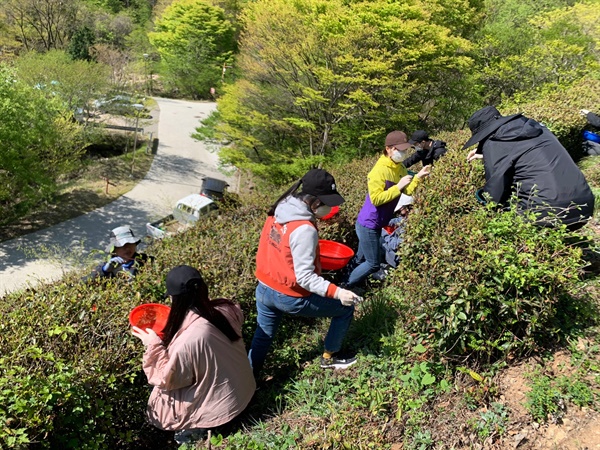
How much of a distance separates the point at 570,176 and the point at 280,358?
2671 mm

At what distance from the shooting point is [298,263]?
2680mm

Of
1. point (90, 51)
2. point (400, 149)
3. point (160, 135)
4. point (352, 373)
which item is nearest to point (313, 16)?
point (400, 149)

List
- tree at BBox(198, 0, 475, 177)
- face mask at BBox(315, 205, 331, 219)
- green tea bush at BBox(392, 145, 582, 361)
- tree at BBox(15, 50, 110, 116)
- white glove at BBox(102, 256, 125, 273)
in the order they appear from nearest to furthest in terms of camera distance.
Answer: green tea bush at BBox(392, 145, 582, 361)
face mask at BBox(315, 205, 331, 219)
white glove at BBox(102, 256, 125, 273)
tree at BBox(198, 0, 475, 177)
tree at BBox(15, 50, 110, 116)

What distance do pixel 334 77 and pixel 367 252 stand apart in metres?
9.56

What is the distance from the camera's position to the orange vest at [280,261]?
2.75 meters

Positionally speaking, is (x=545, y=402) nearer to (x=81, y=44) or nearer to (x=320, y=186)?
(x=320, y=186)

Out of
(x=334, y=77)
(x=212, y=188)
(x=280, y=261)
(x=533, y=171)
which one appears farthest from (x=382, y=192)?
(x=212, y=188)

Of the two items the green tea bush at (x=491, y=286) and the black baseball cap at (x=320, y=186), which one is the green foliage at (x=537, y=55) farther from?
the black baseball cap at (x=320, y=186)

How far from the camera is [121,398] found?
2.79 metres

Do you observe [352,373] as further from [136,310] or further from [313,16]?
[313,16]

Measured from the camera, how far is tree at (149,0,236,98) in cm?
3425

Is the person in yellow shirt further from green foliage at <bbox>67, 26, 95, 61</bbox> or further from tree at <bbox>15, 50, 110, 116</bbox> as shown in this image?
green foliage at <bbox>67, 26, 95, 61</bbox>

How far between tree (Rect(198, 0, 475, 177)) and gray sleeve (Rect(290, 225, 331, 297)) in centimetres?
1049

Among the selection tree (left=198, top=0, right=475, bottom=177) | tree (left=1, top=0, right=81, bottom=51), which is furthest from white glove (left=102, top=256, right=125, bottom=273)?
tree (left=1, top=0, right=81, bottom=51)
